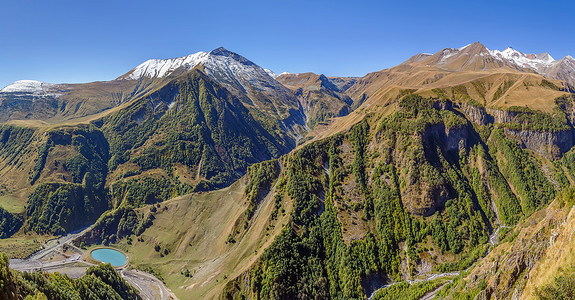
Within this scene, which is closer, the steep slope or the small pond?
the steep slope

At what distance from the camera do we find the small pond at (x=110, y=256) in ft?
559

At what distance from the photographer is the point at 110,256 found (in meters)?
179

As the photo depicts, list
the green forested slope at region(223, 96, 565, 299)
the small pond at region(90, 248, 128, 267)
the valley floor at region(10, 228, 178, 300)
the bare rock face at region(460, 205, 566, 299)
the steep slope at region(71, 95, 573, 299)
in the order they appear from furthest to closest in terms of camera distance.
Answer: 1. the small pond at region(90, 248, 128, 267)
2. the valley floor at region(10, 228, 178, 300)
3. the steep slope at region(71, 95, 573, 299)
4. the green forested slope at region(223, 96, 565, 299)
5. the bare rock face at region(460, 205, 566, 299)

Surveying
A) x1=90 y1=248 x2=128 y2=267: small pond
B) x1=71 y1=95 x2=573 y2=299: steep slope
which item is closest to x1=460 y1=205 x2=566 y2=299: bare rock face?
x1=71 y1=95 x2=573 y2=299: steep slope

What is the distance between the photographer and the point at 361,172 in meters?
190

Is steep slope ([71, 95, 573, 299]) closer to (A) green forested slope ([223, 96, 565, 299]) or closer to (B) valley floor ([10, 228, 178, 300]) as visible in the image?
(A) green forested slope ([223, 96, 565, 299])

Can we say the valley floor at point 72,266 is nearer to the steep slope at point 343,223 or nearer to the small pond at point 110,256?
the small pond at point 110,256

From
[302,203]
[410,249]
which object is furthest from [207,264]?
[410,249]

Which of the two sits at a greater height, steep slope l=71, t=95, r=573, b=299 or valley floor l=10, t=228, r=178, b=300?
steep slope l=71, t=95, r=573, b=299

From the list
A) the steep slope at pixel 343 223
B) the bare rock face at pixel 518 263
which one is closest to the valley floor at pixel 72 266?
the steep slope at pixel 343 223

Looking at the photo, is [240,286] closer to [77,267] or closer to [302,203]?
[302,203]

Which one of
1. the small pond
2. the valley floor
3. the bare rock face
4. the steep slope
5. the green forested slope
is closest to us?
the bare rock face

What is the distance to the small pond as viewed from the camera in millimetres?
170500

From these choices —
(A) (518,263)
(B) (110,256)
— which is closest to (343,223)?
(A) (518,263)
